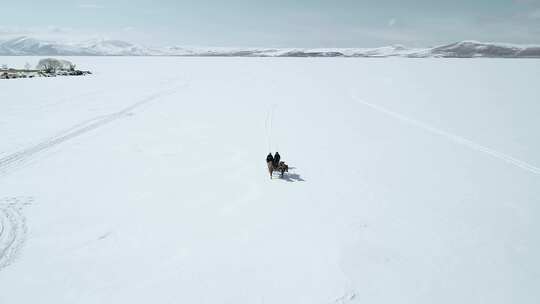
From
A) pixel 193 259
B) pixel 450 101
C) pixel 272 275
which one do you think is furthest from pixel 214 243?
pixel 450 101

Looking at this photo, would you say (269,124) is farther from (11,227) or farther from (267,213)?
(11,227)

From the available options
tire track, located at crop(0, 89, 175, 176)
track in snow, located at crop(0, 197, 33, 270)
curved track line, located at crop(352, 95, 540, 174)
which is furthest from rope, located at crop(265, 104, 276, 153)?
tire track, located at crop(0, 89, 175, 176)

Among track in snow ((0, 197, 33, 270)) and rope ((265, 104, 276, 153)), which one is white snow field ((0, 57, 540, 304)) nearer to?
track in snow ((0, 197, 33, 270))

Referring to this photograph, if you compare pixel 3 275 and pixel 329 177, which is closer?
pixel 3 275

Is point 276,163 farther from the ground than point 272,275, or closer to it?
farther from the ground

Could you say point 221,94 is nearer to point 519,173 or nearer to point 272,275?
point 519,173

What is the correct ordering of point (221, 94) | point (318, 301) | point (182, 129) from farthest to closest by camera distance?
point (221, 94), point (182, 129), point (318, 301)

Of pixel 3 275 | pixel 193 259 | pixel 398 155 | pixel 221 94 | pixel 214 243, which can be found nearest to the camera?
pixel 3 275
